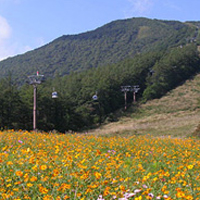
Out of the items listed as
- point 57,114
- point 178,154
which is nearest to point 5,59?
point 57,114

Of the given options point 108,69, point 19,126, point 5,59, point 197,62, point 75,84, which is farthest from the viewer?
point 5,59

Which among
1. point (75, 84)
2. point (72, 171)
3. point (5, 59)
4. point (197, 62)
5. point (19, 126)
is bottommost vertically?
point (19, 126)

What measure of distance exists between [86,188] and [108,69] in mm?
75642

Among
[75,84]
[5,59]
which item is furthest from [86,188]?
[5,59]

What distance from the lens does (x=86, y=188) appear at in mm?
A: 3674

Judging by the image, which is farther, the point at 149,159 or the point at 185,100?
the point at 185,100

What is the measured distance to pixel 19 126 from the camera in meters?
46.6

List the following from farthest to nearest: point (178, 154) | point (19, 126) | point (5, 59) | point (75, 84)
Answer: point (5, 59) < point (75, 84) < point (19, 126) < point (178, 154)

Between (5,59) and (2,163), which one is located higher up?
(5,59)

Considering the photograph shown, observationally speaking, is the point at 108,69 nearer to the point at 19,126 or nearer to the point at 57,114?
the point at 57,114

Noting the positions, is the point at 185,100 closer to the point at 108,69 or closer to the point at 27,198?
the point at 108,69

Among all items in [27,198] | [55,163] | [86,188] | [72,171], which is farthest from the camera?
[55,163]

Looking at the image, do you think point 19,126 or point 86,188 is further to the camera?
point 19,126

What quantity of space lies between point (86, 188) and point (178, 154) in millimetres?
5045
